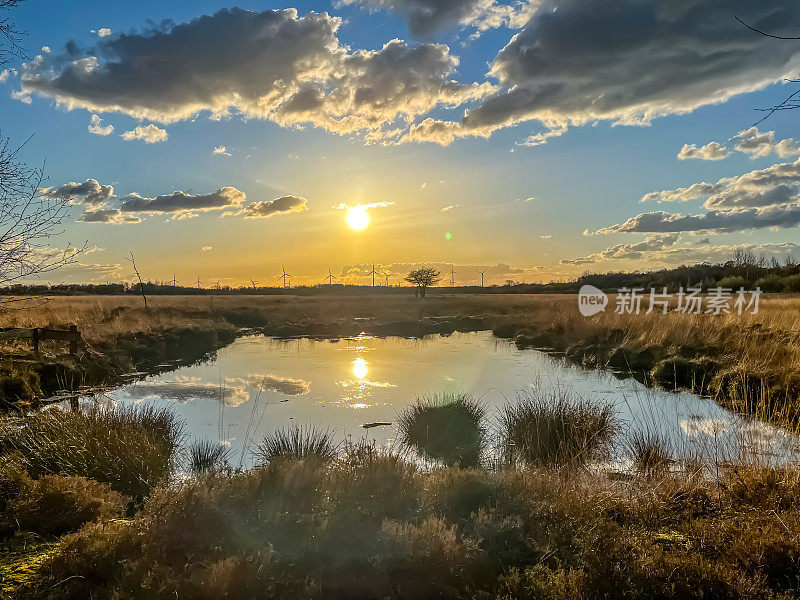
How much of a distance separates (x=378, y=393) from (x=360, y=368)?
16.8 ft

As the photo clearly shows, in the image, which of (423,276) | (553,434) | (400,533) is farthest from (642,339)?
(423,276)

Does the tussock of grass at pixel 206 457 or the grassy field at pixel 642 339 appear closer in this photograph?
the tussock of grass at pixel 206 457

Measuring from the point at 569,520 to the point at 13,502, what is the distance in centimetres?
580

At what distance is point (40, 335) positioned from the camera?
16.0 metres

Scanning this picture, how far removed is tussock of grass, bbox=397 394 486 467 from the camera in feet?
32.1

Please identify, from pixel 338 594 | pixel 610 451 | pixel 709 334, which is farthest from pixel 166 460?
pixel 709 334

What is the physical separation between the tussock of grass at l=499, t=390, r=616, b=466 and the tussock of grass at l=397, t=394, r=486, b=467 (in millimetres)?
577

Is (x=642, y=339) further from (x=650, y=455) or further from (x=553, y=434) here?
(x=650, y=455)

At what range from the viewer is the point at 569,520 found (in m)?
5.44

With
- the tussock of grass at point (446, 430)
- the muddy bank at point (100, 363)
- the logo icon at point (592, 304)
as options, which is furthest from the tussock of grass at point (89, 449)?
the logo icon at point (592, 304)

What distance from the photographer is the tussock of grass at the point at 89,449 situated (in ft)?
24.2

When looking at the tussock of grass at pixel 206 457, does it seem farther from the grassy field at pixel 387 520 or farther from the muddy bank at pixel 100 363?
the muddy bank at pixel 100 363

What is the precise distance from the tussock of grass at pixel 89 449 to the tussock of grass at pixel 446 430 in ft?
14.4

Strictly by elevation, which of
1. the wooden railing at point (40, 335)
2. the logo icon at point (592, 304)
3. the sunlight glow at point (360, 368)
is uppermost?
the wooden railing at point (40, 335)
